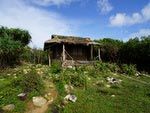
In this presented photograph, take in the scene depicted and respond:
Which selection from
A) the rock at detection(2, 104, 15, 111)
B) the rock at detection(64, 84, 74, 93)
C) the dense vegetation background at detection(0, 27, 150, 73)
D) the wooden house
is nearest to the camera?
the rock at detection(2, 104, 15, 111)

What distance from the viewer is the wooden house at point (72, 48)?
1241 inches

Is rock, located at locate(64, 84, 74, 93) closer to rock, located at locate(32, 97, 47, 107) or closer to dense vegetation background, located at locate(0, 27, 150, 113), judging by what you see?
dense vegetation background, located at locate(0, 27, 150, 113)

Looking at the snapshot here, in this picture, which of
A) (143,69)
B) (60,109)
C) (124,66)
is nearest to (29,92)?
(60,109)

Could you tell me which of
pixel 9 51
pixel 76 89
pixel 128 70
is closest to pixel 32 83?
pixel 76 89

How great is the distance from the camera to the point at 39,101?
17.1 m

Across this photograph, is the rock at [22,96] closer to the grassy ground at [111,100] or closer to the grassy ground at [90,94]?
the grassy ground at [90,94]

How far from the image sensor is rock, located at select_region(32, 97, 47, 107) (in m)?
16.9

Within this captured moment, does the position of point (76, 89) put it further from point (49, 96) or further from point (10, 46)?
point (10, 46)

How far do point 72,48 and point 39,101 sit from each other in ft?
56.0

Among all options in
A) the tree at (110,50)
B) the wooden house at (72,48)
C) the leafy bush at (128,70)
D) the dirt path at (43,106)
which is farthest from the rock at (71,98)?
the tree at (110,50)

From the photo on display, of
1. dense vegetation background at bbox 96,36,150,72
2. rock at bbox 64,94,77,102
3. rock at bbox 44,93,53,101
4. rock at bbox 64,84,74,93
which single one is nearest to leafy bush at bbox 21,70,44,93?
rock at bbox 44,93,53,101

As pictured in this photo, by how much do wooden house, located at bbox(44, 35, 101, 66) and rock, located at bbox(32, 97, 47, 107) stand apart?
1386 centimetres

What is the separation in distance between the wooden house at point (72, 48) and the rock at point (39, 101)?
1386cm

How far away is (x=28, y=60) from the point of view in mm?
37250
